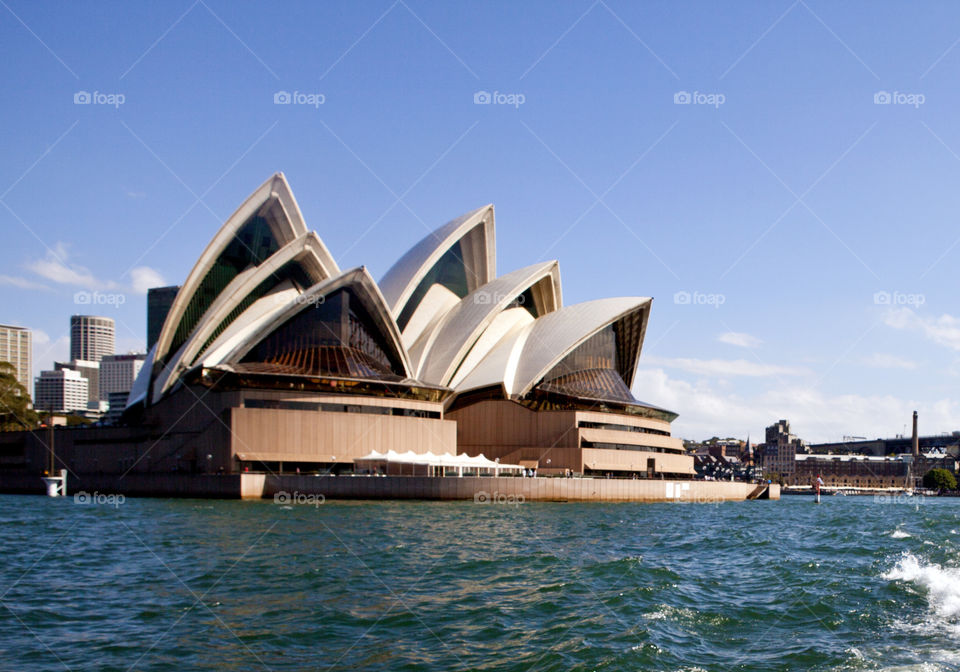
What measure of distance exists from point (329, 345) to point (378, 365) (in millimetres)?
3369

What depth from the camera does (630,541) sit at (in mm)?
25203

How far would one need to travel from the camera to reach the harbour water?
449 inches

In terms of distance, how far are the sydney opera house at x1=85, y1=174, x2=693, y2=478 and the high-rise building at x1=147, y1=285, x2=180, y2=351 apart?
13.8 metres

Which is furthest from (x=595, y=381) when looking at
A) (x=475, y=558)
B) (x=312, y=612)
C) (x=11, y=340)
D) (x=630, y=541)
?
(x=11, y=340)

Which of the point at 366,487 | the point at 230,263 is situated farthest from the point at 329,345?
the point at 366,487

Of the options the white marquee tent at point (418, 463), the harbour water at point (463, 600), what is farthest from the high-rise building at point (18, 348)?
the harbour water at point (463, 600)

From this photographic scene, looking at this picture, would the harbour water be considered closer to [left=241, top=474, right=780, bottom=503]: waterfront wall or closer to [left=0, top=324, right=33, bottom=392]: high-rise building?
[left=241, top=474, right=780, bottom=503]: waterfront wall

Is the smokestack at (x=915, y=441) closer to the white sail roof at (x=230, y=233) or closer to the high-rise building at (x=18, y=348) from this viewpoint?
the white sail roof at (x=230, y=233)

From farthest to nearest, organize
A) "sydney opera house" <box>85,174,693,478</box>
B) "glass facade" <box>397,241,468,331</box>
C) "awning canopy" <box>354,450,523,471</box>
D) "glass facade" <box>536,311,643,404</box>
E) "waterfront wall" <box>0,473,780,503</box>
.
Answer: "glass facade" <box>397,241,468,331</box>, "glass facade" <box>536,311,643,404</box>, "sydney opera house" <box>85,174,693,478</box>, "awning canopy" <box>354,450,523,471</box>, "waterfront wall" <box>0,473,780,503</box>

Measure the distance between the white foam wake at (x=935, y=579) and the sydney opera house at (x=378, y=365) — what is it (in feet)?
117

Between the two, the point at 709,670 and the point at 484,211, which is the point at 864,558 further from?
the point at 484,211

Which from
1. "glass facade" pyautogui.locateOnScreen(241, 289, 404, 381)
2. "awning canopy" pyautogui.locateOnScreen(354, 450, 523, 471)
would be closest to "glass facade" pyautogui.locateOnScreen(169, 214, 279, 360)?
"glass facade" pyautogui.locateOnScreen(241, 289, 404, 381)

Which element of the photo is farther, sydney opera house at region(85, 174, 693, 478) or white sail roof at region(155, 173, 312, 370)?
white sail roof at region(155, 173, 312, 370)

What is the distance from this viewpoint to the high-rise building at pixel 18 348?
611ft
